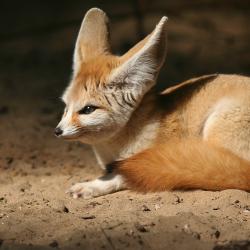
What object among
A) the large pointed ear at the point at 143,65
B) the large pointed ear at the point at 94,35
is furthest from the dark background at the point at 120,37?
the large pointed ear at the point at 143,65

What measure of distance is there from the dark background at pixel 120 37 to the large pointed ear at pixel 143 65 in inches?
92.5

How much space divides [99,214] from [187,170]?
0.63m

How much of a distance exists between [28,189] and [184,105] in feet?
4.21

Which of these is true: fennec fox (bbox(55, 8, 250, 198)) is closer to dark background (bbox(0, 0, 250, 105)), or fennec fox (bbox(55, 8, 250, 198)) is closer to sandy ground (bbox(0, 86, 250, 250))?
sandy ground (bbox(0, 86, 250, 250))

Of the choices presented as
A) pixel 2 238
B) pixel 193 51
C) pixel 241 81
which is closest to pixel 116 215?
pixel 2 238

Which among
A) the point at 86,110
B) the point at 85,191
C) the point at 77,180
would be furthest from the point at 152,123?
the point at 77,180

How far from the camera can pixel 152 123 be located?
166 inches

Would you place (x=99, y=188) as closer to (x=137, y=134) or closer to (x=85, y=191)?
(x=85, y=191)

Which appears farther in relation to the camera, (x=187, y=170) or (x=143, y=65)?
(x=143, y=65)

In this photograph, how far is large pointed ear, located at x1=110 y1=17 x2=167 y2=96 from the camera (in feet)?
12.8

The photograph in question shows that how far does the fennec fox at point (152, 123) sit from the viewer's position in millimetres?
3783

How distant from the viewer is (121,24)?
834 centimetres

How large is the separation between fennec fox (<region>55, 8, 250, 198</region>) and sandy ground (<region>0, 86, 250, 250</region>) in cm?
13

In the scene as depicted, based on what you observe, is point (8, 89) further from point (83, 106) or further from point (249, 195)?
point (249, 195)
